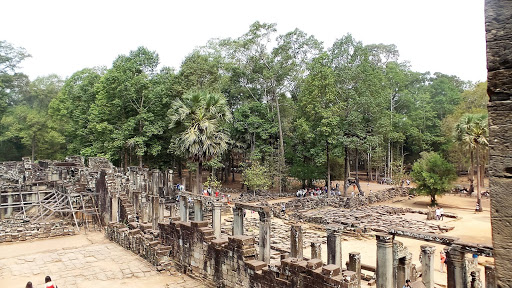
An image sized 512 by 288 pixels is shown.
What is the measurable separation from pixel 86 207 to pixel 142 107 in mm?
14521

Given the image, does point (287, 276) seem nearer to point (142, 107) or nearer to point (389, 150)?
point (142, 107)

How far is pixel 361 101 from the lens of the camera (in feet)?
108

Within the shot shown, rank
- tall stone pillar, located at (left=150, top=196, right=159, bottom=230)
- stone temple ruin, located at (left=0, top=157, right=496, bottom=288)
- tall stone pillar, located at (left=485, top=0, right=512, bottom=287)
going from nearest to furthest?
1. tall stone pillar, located at (left=485, top=0, right=512, bottom=287)
2. stone temple ruin, located at (left=0, top=157, right=496, bottom=288)
3. tall stone pillar, located at (left=150, top=196, right=159, bottom=230)

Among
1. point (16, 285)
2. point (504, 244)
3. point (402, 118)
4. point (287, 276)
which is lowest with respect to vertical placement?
point (16, 285)

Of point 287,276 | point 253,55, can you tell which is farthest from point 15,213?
point 253,55

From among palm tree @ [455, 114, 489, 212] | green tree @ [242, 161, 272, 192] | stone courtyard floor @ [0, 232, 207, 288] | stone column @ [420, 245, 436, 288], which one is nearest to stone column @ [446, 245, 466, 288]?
stone column @ [420, 245, 436, 288]

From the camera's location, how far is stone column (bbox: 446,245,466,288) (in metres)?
8.96

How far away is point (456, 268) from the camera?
29.8ft

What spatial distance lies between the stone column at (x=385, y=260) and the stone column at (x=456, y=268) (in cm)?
145

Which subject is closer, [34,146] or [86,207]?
[86,207]

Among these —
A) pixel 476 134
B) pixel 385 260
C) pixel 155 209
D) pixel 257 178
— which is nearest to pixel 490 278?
pixel 385 260

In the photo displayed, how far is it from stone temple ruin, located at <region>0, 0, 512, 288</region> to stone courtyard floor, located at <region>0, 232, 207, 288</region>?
630 mm

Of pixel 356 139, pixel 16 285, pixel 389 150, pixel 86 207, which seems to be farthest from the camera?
pixel 389 150

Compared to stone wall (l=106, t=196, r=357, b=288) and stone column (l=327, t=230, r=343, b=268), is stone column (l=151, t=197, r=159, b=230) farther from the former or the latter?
stone column (l=327, t=230, r=343, b=268)
